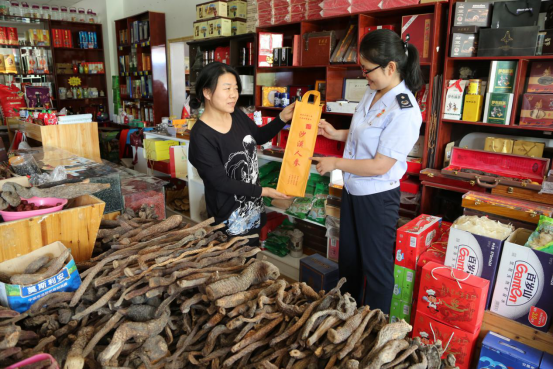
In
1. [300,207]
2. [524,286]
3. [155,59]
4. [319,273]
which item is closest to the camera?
[524,286]

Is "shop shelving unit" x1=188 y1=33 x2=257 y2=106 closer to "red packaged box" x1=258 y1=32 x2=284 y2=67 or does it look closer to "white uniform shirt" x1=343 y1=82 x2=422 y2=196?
"red packaged box" x1=258 y1=32 x2=284 y2=67

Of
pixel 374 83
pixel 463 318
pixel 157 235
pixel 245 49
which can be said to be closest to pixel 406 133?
pixel 374 83

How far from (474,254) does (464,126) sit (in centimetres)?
113

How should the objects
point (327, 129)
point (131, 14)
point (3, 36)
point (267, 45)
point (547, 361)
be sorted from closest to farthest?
point (547, 361) → point (327, 129) → point (267, 45) → point (131, 14) → point (3, 36)

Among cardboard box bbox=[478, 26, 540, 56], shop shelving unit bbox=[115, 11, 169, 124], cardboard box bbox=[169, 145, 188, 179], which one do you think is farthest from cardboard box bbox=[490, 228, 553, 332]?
shop shelving unit bbox=[115, 11, 169, 124]

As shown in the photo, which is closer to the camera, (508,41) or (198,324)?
(198,324)

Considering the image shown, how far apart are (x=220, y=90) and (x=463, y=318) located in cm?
168

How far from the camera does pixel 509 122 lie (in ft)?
7.93

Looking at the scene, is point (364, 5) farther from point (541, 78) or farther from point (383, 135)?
point (383, 135)

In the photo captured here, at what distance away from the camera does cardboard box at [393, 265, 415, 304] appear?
7.51 ft

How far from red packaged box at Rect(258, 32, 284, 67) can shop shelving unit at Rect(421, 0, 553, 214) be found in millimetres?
1677

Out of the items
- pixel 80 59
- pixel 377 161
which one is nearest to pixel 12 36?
pixel 80 59

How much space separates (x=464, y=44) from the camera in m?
2.49

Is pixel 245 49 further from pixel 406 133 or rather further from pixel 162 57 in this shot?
pixel 406 133
